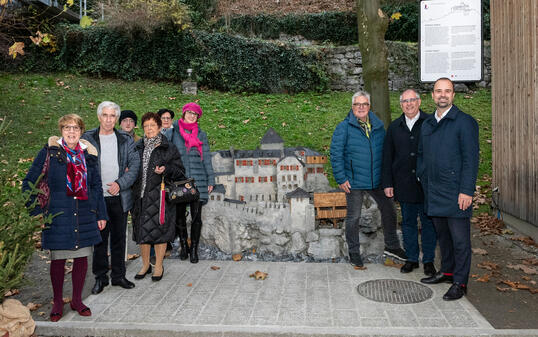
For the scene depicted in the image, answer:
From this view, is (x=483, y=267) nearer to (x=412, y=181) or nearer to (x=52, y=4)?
(x=412, y=181)

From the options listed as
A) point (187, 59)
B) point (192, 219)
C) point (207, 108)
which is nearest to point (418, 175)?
point (192, 219)

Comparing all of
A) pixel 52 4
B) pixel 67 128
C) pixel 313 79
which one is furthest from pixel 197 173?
pixel 52 4

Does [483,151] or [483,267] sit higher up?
[483,151]

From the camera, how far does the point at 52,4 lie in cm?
1956

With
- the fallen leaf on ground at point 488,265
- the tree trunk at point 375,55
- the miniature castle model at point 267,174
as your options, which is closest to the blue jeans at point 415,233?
the fallen leaf on ground at point 488,265

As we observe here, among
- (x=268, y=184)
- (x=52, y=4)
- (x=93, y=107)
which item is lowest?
(x=268, y=184)

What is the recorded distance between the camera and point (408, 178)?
5203 mm

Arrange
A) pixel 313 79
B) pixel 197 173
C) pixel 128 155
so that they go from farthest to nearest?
1. pixel 313 79
2. pixel 197 173
3. pixel 128 155

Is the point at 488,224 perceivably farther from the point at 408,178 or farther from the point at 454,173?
the point at 454,173

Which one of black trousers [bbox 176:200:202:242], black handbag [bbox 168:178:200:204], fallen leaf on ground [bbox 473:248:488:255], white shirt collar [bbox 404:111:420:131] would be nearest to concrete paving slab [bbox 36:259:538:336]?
black trousers [bbox 176:200:202:242]

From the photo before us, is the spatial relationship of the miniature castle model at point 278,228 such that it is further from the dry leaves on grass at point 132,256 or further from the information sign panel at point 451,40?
the information sign panel at point 451,40

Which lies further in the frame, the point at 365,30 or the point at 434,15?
the point at 365,30

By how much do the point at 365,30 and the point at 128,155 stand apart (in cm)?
497

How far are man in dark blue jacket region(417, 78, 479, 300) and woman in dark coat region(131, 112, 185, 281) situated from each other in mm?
3001
